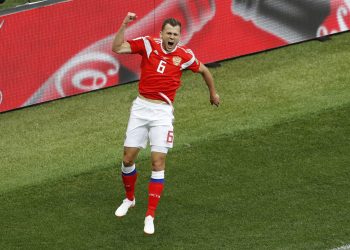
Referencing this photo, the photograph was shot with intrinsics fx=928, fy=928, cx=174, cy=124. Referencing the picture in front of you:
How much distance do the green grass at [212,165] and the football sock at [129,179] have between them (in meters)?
0.26

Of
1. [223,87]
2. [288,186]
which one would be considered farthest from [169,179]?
[223,87]

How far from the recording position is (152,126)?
11.5 metres

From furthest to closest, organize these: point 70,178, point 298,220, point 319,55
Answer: point 319,55 < point 70,178 < point 298,220

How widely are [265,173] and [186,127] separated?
220 cm

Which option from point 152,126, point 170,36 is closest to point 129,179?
point 152,126

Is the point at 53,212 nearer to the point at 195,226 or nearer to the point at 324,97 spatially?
the point at 195,226

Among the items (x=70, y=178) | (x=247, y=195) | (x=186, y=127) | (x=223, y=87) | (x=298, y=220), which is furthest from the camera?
(x=223, y=87)

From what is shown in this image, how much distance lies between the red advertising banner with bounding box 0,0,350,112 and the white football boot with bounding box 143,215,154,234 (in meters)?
4.97

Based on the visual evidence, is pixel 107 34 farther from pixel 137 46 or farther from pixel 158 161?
pixel 158 161

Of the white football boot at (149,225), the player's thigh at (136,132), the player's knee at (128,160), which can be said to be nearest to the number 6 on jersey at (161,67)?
the player's thigh at (136,132)

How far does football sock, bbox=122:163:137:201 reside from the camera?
11.7 m

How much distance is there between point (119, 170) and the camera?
521 inches

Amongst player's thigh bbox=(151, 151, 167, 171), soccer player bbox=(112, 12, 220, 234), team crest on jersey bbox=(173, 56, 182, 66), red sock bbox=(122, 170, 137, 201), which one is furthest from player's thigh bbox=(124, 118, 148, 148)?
team crest on jersey bbox=(173, 56, 182, 66)

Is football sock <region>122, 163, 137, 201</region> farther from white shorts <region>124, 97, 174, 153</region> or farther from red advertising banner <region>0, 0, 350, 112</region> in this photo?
red advertising banner <region>0, 0, 350, 112</region>
